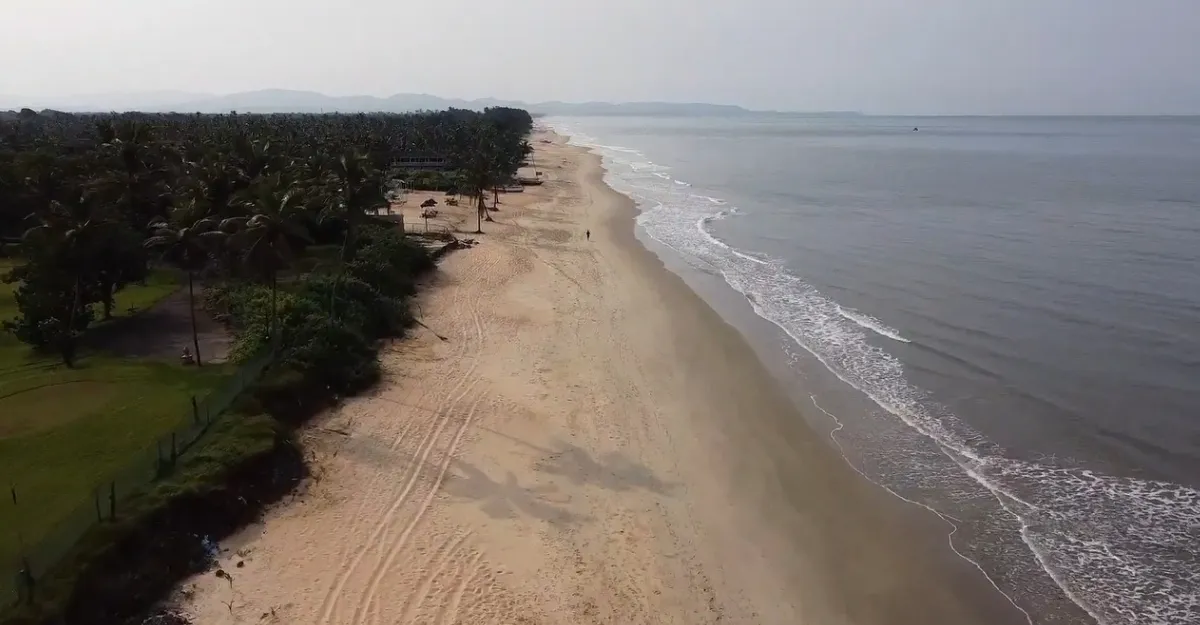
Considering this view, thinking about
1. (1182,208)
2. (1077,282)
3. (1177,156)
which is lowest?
(1077,282)

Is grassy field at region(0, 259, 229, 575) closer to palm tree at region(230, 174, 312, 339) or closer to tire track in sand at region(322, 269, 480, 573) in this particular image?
palm tree at region(230, 174, 312, 339)

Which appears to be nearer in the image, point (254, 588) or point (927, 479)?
point (254, 588)

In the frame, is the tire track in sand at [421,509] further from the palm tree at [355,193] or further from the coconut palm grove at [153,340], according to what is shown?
the palm tree at [355,193]

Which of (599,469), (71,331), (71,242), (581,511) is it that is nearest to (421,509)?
(581,511)

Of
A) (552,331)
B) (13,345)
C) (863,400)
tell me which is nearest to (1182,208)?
(863,400)

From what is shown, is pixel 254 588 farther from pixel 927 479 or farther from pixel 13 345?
pixel 13 345

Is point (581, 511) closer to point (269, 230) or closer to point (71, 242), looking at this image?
point (269, 230)
